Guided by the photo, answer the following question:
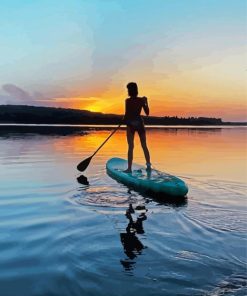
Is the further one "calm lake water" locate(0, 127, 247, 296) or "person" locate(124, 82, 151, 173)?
"person" locate(124, 82, 151, 173)

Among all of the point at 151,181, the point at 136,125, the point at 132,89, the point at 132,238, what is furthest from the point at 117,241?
the point at 132,89

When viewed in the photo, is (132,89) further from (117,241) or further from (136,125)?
(117,241)

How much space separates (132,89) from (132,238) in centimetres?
678

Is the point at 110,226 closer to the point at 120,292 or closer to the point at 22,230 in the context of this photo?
the point at 22,230

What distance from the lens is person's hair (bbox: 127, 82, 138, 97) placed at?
41.3ft

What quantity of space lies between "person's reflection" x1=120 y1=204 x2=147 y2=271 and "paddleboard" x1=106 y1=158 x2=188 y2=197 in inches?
59.6

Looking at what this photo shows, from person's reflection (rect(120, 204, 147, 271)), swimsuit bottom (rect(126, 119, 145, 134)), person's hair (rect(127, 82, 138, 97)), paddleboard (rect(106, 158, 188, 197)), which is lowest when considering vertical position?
person's reflection (rect(120, 204, 147, 271))

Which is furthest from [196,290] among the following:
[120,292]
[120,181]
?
[120,181]

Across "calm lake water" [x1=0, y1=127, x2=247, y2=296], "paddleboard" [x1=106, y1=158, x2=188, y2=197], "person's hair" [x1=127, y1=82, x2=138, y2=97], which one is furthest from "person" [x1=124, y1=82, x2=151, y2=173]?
"calm lake water" [x1=0, y1=127, x2=247, y2=296]

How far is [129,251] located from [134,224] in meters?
1.59

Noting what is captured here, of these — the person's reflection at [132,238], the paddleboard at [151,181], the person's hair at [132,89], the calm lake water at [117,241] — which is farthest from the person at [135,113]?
the person's reflection at [132,238]

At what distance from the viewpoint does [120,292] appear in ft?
15.0

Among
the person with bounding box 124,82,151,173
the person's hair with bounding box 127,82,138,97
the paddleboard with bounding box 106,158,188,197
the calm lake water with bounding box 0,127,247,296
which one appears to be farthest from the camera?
the person with bounding box 124,82,151,173

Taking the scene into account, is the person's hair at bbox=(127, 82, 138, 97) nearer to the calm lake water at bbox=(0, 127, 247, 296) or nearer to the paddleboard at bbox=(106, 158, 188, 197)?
the paddleboard at bbox=(106, 158, 188, 197)
